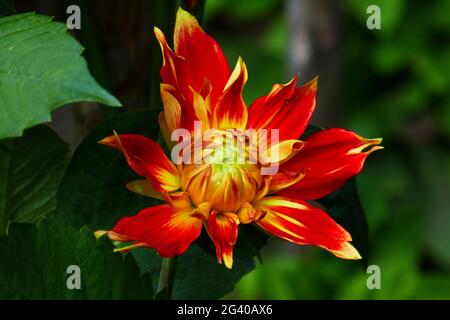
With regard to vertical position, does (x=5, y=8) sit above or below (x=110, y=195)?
above

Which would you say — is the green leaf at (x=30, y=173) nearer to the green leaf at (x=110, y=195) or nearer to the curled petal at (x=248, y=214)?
the green leaf at (x=110, y=195)

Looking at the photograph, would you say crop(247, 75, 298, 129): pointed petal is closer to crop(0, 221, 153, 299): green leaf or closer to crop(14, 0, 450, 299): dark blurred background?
crop(0, 221, 153, 299): green leaf

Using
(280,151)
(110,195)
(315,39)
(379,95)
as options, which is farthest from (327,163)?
(379,95)

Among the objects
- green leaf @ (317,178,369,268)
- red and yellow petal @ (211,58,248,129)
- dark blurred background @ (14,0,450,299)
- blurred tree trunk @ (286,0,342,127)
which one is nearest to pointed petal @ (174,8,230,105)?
red and yellow petal @ (211,58,248,129)

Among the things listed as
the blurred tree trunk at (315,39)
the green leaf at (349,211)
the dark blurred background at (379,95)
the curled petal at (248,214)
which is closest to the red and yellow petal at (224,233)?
the curled petal at (248,214)

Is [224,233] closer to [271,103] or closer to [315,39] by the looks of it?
[271,103]

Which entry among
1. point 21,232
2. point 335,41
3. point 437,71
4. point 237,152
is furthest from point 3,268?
point 437,71
